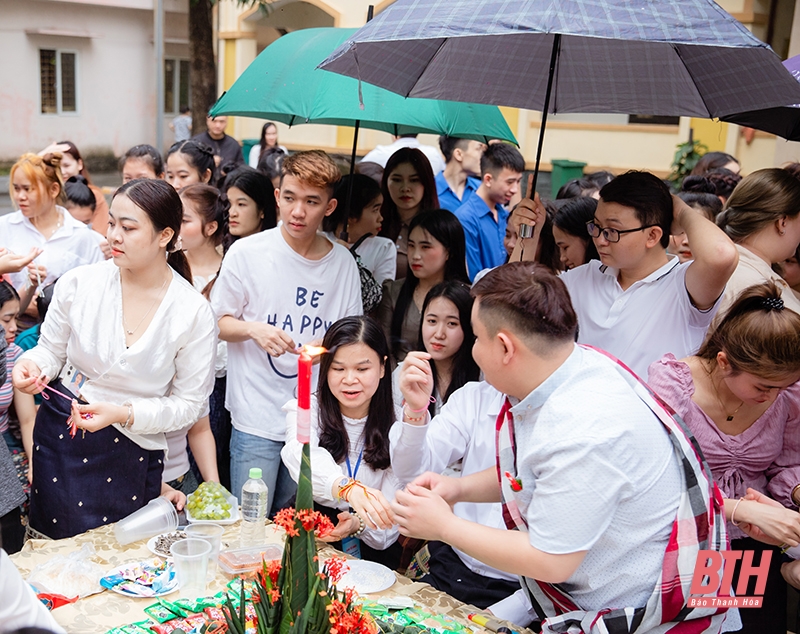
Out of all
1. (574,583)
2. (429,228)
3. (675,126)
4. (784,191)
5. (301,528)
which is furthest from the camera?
(675,126)

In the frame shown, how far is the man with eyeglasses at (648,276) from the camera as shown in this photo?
2.63 metres

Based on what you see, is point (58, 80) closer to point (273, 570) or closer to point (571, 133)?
point (571, 133)

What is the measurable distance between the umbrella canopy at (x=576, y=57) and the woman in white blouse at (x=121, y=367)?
2.87ft

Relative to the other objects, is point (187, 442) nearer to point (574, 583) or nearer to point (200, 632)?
point (200, 632)

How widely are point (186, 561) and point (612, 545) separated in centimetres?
108

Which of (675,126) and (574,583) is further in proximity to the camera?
(675,126)

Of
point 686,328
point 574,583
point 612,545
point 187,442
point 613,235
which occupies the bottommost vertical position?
point 187,442

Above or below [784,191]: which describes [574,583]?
below

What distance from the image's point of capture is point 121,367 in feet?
8.56

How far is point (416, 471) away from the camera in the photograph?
2.61m

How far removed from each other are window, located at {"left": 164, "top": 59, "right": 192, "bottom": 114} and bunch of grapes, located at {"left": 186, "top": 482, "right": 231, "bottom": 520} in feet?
59.3

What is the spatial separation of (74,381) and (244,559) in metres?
0.93

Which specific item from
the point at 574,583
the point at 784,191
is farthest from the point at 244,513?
the point at 784,191

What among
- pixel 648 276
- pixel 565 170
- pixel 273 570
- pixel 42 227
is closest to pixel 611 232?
pixel 648 276
